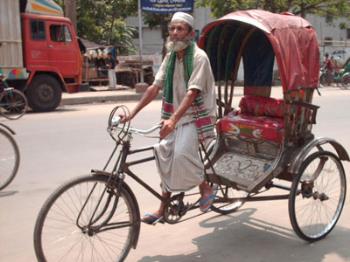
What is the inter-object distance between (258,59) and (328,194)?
1334mm

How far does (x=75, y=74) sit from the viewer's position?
14.0 metres

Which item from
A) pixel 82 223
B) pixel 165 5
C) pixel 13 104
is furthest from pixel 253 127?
pixel 165 5

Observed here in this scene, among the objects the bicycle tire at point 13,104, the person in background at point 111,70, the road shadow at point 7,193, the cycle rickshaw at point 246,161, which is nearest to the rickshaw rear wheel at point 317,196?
the cycle rickshaw at point 246,161

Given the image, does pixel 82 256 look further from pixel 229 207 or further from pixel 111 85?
pixel 111 85

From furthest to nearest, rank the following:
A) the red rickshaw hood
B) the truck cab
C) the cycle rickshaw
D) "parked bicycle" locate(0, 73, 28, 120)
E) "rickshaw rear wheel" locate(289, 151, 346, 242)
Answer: the truck cab → "parked bicycle" locate(0, 73, 28, 120) → "rickshaw rear wheel" locate(289, 151, 346, 242) → the red rickshaw hood → the cycle rickshaw

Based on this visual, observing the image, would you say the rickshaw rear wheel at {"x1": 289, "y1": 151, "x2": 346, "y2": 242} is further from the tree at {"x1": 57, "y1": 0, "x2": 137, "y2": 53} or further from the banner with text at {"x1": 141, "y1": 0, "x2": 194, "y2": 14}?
the tree at {"x1": 57, "y1": 0, "x2": 137, "y2": 53}

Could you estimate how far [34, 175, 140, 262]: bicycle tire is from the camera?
9.95 ft

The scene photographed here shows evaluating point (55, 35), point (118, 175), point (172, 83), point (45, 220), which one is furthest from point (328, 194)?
point (55, 35)

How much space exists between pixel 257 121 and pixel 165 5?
1430 cm

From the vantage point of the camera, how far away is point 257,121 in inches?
166

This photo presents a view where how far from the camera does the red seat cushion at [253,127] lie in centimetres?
405

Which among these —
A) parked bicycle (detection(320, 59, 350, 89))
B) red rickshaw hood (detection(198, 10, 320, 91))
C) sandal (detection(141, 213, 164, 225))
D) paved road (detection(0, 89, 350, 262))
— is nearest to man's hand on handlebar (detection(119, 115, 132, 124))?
sandal (detection(141, 213, 164, 225))

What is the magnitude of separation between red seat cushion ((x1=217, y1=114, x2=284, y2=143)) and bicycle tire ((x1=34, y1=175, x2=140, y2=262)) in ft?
4.47

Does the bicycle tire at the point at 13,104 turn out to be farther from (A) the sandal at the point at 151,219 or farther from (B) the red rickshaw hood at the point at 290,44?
(A) the sandal at the point at 151,219
